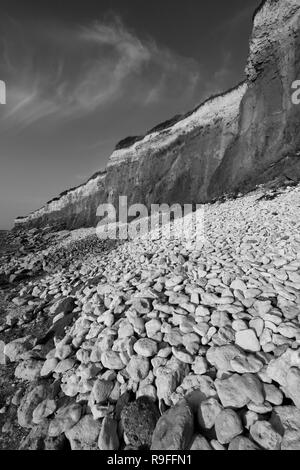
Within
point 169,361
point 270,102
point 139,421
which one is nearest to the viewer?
point 139,421

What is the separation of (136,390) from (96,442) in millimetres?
630

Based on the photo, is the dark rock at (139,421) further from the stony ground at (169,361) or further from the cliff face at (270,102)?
the cliff face at (270,102)

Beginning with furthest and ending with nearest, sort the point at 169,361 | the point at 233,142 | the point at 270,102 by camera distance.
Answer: the point at 233,142, the point at 270,102, the point at 169,361

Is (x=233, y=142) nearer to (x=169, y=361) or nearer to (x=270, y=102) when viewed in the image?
(x=270, y=102)

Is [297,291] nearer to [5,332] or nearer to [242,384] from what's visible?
[242,384]

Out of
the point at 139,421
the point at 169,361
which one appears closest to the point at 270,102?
the point at 169,361

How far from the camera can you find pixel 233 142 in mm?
21797

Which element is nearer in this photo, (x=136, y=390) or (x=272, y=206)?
(x=136, y=390)

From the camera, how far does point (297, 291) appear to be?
380 centimetres

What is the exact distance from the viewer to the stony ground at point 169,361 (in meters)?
2.34

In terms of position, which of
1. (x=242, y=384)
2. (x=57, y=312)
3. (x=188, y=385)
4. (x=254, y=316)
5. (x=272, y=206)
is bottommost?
(x=57, y=312)

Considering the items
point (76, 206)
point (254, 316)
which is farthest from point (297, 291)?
point (76, 206)

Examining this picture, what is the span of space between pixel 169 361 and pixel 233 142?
22178 millimetres

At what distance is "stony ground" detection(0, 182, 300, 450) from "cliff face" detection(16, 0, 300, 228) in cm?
1187
